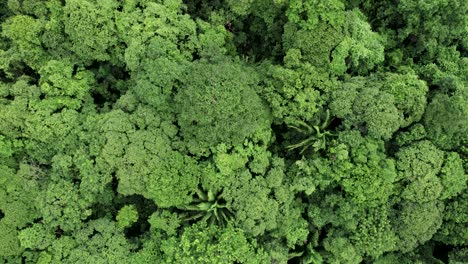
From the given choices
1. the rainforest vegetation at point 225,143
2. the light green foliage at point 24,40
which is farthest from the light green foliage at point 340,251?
the light green foliage at point 24,40

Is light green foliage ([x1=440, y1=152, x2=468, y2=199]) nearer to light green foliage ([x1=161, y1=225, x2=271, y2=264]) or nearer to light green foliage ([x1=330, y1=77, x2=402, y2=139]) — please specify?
light green foliage ([x1=330, y1=77, x2=402, y2=139])

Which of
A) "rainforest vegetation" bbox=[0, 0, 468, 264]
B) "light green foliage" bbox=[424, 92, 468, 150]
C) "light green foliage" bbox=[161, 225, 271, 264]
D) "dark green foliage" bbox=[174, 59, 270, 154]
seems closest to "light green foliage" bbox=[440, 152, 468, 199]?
"rainforest vegetation" bbox=[0, 0, 468, 264]

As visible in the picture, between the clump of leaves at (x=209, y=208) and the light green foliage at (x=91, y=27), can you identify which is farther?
the light green foliage at (x=91, y=27)

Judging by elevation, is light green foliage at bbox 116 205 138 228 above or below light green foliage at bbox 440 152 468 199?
below

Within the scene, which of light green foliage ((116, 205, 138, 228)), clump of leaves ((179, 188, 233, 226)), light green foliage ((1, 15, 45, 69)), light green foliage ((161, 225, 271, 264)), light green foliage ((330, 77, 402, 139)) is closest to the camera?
light green foliage ((161, 225, 271, 264))

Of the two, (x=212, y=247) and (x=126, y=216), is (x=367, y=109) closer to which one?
(x=212, y=247)

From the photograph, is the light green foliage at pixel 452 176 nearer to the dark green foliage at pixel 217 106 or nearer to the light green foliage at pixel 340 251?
the light green foliage at pixel 340 251
